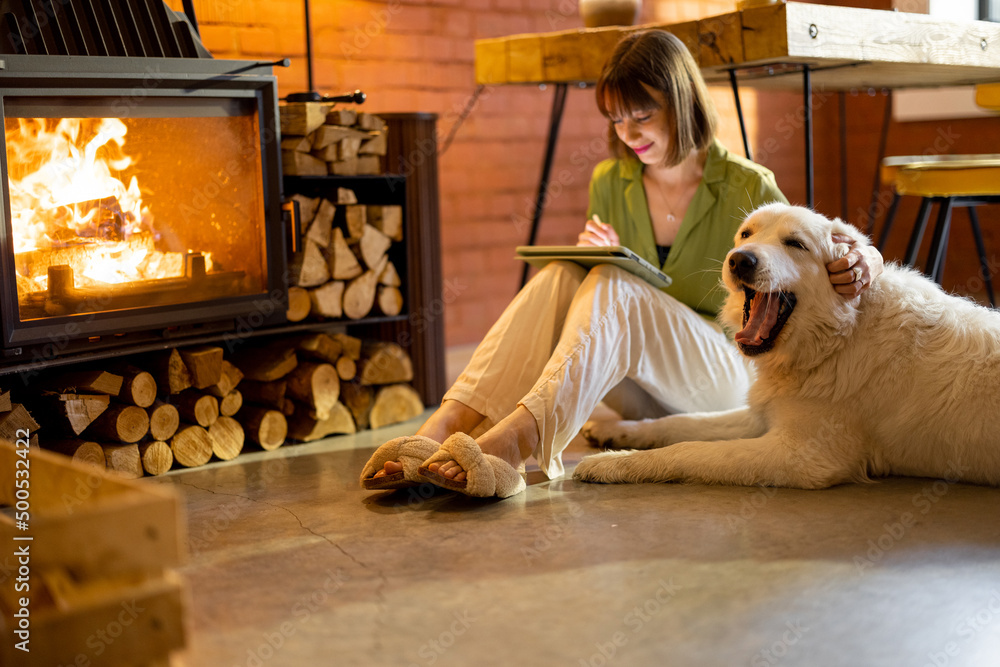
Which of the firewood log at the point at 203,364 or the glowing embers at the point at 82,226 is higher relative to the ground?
the glowing embers at the point at 82,226

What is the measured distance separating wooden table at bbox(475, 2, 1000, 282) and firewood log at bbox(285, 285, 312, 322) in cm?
98

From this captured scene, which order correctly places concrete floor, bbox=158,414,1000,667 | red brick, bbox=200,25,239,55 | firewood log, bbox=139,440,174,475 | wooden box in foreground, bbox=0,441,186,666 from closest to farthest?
wooden box in foreground, bbox=0,441,186,666 < concrete floor, bbox=158,414,1000,667 < firewood log, bbox=139,440,174,475 < red brick, bbox=200,25,239,55

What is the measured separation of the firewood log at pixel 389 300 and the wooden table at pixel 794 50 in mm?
665

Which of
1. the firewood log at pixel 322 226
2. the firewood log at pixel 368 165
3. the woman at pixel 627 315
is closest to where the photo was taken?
the woman at pixel 627 315

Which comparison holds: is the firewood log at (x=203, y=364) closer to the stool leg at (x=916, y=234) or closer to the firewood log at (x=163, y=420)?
the firewood log at (x=163, y=420)

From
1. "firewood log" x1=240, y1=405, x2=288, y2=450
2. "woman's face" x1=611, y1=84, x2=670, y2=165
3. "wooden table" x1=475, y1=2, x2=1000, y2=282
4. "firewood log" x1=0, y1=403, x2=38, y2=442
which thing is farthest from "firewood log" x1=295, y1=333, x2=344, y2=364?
"woman's face" x1=611, y1=84, x2=670, y2=165

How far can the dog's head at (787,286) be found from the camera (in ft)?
6.60

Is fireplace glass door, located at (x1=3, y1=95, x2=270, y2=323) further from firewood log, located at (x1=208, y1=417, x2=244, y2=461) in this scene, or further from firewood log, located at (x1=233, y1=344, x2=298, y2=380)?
firewood log, located at (x1=208, y1=417, x2=244, y2=461)

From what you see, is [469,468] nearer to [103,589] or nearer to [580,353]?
[580,353]

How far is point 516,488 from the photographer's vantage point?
2.12 m

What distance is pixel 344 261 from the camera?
282 cm

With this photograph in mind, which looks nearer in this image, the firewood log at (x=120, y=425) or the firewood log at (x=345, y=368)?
the firewood log at (x=120, y=425)

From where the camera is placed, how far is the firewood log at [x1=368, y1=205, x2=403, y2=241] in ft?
9.61

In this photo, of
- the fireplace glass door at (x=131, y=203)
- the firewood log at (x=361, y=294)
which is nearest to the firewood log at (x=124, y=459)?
the fireplace glass door at (x=131, y=203)
